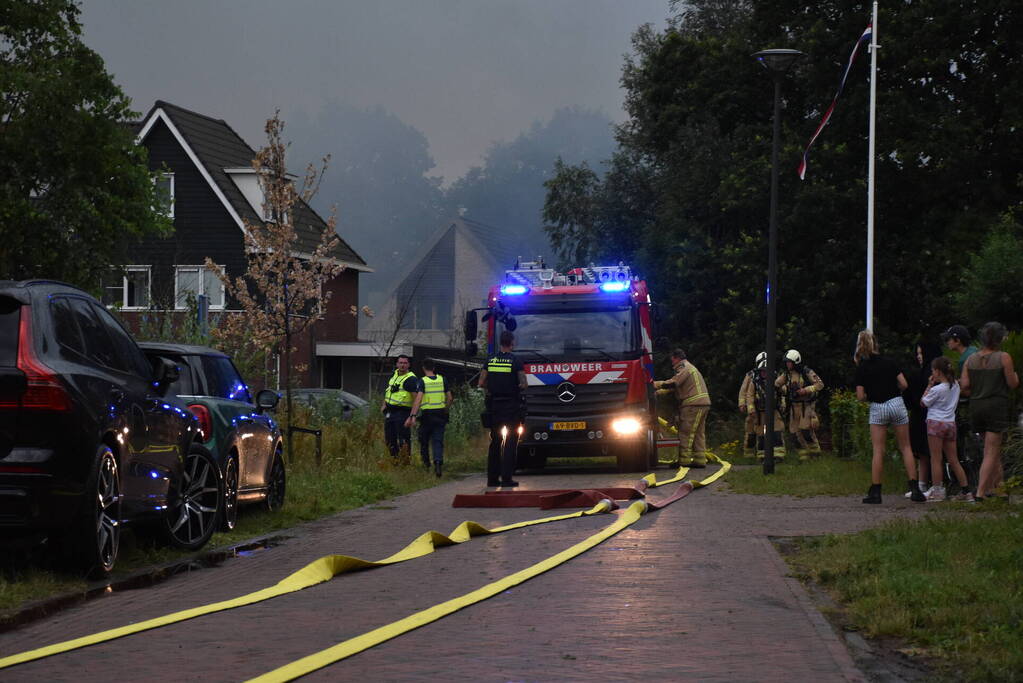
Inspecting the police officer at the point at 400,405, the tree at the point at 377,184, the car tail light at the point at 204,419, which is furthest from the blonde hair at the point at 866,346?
the tree at the point at 377,184

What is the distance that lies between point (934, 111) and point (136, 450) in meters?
28.0

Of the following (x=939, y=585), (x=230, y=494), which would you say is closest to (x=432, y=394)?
(x=230, y=494)

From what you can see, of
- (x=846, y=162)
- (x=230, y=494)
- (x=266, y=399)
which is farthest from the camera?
(x=846, y=162)

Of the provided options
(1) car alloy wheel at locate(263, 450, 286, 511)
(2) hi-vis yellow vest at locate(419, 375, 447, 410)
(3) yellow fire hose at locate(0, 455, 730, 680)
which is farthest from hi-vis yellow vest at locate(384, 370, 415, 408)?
(3) yellow fire hose at locate(0, 455, 730, 680)

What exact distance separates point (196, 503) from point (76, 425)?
2.81 metres

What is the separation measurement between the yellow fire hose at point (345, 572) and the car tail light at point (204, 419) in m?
1.96

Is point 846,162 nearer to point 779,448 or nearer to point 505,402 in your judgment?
point 779,448

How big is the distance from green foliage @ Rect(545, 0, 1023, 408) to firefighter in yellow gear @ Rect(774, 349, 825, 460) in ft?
Answer: 18.2

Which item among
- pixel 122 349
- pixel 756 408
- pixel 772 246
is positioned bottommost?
pixel 756 408

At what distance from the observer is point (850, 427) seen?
85.9 feet

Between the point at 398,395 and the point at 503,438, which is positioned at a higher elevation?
the point at 398,395

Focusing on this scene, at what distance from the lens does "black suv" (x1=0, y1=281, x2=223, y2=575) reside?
9258 mm

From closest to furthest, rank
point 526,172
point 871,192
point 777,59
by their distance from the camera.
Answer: point 777,59 → point 871,192 → point 526,172

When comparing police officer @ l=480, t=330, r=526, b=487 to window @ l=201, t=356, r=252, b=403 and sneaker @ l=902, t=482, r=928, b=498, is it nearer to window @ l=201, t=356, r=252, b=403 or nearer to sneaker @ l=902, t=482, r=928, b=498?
window @ l=201, t=356, r=252, b=403
